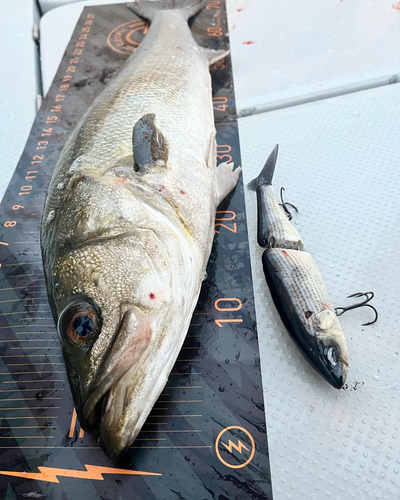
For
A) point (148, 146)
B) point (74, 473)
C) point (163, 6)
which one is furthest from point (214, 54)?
point (74, 473)

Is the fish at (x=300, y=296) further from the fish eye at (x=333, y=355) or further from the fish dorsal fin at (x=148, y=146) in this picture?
the fish dorsal fin at (x=148, y=146)

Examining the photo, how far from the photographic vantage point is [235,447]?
1.39 meters

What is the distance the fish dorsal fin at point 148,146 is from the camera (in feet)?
5.21

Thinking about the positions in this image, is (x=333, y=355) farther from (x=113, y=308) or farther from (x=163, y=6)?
(x=163, y=6)

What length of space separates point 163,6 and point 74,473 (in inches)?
146

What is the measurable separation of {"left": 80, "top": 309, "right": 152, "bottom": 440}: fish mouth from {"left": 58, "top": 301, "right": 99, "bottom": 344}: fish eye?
89mm

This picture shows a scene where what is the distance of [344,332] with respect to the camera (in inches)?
61.6

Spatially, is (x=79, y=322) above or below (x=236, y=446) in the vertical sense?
above

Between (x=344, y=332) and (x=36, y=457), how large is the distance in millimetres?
1349

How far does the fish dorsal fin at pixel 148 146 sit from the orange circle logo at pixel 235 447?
1128 mm

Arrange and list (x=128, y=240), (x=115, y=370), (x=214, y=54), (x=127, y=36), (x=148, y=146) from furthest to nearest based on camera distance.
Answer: (x=127, y=36), (x=214, y=54), (x=148, y=146), (x=128, y=240), (x=115, y=370)

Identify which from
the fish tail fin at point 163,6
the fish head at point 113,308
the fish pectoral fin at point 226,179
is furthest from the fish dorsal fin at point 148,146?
the fish tail fin at point 163,6

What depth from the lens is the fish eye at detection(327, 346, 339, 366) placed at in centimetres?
137

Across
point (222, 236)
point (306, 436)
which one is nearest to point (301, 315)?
point (306, 436)
